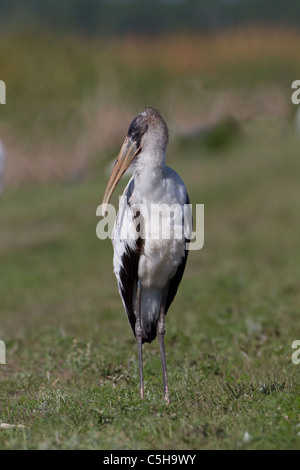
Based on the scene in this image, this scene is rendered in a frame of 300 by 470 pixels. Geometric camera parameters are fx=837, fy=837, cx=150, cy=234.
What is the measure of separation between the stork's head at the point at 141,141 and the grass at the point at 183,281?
1.28 m

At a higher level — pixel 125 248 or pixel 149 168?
pixel 149 168

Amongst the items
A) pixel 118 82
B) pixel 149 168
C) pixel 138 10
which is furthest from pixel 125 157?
pixel 138 10

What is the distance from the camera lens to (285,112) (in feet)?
70.7

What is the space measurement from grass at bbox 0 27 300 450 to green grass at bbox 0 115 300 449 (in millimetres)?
16

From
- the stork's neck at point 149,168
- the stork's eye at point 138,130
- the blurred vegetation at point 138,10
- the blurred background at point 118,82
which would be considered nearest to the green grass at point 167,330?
the stork's neck at point 149,168

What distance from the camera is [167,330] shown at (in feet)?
22.0

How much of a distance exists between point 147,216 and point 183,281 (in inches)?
176

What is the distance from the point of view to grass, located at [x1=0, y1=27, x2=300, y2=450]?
4.07m

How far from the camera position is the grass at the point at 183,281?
4.07 meters

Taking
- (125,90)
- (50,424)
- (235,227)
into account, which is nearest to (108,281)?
(235,227)

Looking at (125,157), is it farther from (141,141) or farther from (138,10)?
(138,10)

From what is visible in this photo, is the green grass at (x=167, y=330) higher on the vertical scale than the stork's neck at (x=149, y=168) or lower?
lower

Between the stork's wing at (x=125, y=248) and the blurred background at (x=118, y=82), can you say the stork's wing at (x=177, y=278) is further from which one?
the blurred background at (x=118, y=82)

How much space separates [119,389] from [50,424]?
0.89 metres
